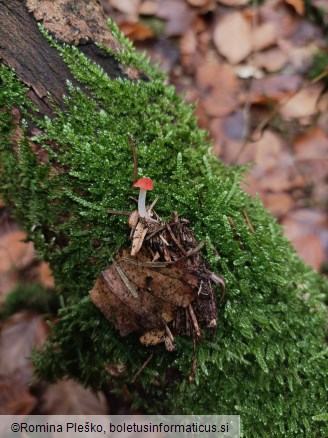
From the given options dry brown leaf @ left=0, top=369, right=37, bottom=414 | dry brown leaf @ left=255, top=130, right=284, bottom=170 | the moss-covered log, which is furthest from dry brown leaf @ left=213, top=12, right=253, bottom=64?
dry brown leaf @ left=0, top=369, right=37, bottom=414

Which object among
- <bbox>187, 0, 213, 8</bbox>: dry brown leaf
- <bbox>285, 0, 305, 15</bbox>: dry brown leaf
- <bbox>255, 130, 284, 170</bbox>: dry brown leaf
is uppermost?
<bbox>285, 0, 305, 15</bbox>: dry brown leaf

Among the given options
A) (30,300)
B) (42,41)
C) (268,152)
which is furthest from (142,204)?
(268,152)

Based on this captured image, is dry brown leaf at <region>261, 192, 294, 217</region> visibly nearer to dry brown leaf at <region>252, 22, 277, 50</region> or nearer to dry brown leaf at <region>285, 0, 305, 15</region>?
dry brown leaf at <region>252, 22, 277, 50</region>

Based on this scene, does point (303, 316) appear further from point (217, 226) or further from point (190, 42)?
point (190, 42)

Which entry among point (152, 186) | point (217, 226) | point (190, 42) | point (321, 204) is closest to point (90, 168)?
point (152, 186)

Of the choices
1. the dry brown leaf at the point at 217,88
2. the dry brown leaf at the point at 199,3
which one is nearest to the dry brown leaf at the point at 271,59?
the dry brown leaf at the point at 217,88

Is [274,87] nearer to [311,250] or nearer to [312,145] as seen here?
[312,145]
